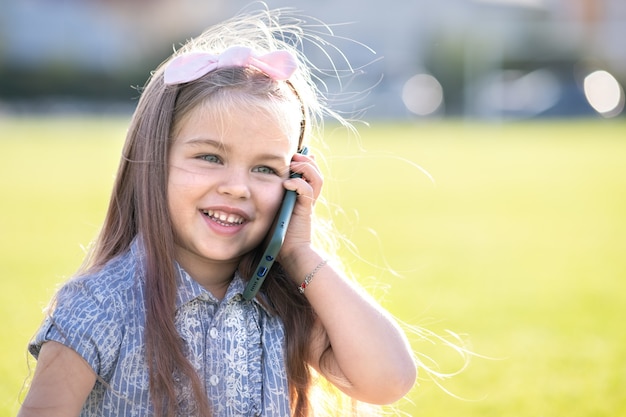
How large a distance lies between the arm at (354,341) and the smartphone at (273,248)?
0.06 m

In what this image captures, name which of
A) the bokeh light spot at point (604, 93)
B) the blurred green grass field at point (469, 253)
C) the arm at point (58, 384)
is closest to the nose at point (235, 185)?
the arm at point (58, 384)

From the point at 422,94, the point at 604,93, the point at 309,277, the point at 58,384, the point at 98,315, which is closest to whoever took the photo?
the point at 58,384

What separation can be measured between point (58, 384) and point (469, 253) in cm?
775

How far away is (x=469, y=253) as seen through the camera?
9.92 m

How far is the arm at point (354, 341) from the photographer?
282 centimetres

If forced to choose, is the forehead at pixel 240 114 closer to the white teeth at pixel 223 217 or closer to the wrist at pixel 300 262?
the white teeth at pixel 223 217

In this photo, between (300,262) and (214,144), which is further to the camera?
(300,262)

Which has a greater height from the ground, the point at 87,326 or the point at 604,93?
the point at 604,93

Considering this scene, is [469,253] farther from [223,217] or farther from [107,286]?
[107,286]

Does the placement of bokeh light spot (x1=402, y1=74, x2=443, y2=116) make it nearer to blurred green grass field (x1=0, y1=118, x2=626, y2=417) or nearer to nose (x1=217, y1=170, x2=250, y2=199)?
blurred green grass field (x1=0, y1=118, x2=626, y2=417)

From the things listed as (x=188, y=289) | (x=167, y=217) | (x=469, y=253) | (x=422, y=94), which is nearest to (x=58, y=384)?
(x=188, y=289)

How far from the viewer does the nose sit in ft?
9.12

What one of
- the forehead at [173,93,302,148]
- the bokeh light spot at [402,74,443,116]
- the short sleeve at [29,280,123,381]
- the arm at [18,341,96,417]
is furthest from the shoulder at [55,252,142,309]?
the bokeh light spot at [402,74,443,116]

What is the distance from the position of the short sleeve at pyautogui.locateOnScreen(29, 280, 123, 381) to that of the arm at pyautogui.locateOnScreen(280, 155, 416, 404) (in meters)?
0.59
